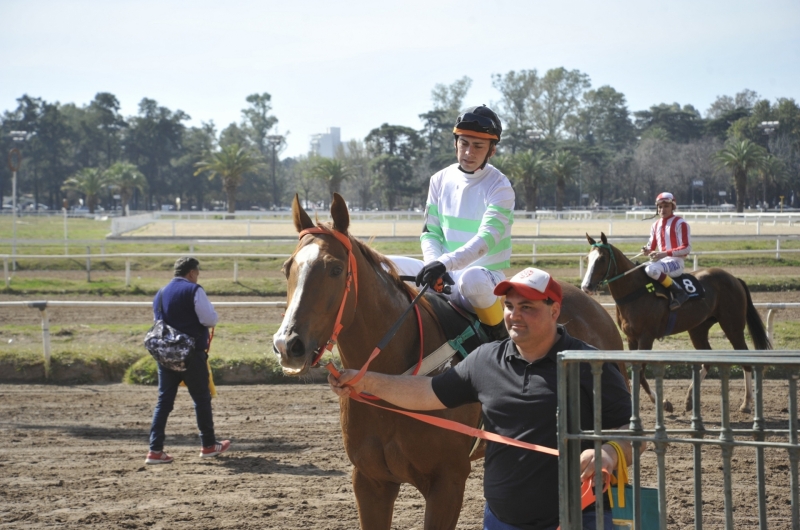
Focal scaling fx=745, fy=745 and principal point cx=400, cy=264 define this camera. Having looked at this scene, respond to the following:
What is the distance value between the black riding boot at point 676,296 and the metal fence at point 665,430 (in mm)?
7130

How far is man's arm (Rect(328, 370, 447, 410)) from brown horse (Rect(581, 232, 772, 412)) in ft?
20.2

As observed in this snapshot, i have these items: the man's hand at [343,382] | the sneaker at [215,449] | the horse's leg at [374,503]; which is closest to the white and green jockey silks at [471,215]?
the man's hand at [343,382]

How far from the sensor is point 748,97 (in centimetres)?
10494

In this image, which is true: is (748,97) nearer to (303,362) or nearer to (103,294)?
(103,294)

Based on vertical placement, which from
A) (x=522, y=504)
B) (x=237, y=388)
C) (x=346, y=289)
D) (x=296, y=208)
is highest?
(x=296, y=208)

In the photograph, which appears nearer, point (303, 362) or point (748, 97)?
point (303, 362)

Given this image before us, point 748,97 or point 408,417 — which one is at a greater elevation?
point 748,97

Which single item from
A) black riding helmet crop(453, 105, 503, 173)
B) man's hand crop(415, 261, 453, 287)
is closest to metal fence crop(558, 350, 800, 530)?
man's hand crop(415, 261, 453, 287)

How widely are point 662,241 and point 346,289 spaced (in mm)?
7457

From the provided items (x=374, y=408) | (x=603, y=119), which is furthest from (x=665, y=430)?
(x=603, y=119)

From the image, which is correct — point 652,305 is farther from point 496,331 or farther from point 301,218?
point 301,218

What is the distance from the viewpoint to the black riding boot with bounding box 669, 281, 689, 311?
9.17m

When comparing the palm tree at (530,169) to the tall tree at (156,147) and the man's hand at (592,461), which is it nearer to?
the tall tree at (156,147)

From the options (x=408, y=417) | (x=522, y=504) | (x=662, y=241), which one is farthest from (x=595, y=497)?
(x=662, y=241)
